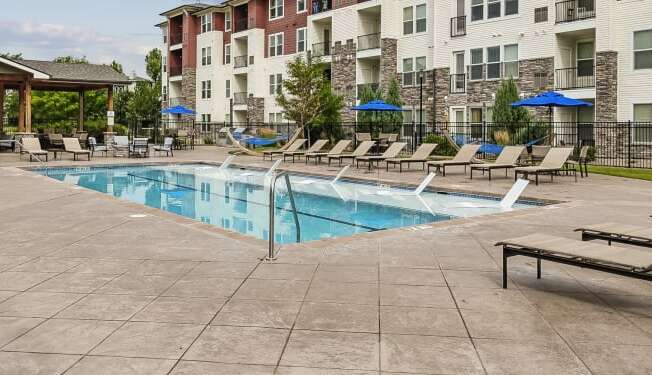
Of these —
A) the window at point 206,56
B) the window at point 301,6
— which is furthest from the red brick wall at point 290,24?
the window at point 206,56

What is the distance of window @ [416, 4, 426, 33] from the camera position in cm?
3388

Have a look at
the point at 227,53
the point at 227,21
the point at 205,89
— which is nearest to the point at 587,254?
the point at 227,53

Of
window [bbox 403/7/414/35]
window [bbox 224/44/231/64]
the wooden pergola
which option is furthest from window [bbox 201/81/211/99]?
window [bbox 403/7/414/35]

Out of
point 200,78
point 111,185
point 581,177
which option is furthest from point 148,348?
point 200,78

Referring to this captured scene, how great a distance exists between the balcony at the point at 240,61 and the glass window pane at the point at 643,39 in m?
30.5

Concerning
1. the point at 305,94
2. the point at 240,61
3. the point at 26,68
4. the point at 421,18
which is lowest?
the point at 305,94

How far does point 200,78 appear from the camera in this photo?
54.5 meters

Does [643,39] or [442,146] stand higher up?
[643,39]

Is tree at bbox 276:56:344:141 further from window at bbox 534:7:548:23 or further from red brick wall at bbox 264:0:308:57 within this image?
red brick wall at bbox 264:0:308:57

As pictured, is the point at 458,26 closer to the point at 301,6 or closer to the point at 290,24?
the point at 301,6

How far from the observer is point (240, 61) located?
1950 inches

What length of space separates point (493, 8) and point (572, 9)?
4.12 metres

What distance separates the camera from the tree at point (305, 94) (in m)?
30.5

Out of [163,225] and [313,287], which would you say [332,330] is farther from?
[163,225]
